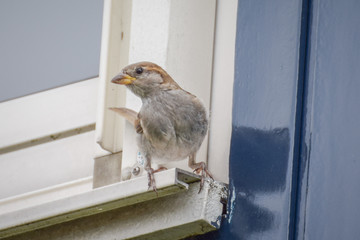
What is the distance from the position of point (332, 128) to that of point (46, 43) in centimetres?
160

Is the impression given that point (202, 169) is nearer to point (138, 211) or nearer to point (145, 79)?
point (138, 211)

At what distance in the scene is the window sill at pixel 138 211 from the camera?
203cm

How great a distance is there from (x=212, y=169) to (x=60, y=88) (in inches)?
38.9

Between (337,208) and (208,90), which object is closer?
(337,208)

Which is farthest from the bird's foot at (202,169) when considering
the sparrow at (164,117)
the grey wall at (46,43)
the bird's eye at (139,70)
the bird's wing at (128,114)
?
the grey wall at (46,43)

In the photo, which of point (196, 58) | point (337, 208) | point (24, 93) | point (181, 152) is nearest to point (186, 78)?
point (196, 58)

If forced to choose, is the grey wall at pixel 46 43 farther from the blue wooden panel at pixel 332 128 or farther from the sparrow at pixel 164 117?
the blue wooden panel at pixel 332 128

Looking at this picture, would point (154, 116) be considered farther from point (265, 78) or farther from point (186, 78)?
point (265, 78)

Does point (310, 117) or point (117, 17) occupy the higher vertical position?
point (117, 17)

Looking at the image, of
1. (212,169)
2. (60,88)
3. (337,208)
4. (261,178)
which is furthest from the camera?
(60,88)

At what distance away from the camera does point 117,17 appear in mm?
2721

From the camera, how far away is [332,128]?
196cm

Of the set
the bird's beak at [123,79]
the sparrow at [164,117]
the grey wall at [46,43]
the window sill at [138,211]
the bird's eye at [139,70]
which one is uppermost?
the grey wall at [46,43]

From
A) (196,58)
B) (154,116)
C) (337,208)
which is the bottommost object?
(337,208)
